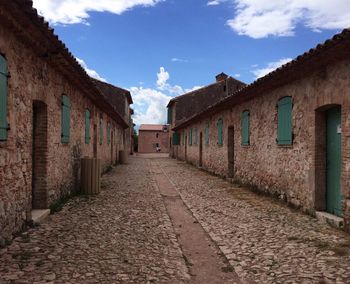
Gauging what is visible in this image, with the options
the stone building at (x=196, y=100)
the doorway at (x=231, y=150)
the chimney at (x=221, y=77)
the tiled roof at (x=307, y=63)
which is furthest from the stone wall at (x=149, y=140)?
the tiled roof at (x=307, y=63)

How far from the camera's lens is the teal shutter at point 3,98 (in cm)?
435

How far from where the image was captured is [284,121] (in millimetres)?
8164

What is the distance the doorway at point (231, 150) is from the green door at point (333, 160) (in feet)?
22.1

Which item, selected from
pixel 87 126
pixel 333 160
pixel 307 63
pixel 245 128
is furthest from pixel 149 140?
pixel 333 160

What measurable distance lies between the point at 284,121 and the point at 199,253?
4.71m

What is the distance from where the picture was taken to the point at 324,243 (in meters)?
4.77

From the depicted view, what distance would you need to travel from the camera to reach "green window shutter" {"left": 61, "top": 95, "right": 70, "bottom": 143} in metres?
7.81

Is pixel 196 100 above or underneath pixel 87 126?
above

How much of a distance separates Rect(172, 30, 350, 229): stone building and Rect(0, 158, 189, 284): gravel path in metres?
3.01

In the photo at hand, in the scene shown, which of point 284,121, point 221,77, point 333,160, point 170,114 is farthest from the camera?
point 170,114

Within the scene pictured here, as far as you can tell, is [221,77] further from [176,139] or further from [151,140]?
[151,140]

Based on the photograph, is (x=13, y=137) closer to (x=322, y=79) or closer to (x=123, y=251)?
(x=123, y=251)

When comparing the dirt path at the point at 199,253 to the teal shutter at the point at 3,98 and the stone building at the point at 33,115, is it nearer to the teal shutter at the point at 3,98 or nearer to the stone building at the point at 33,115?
the stone building at the point at 33,115

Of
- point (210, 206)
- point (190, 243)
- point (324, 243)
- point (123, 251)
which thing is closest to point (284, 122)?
point (210, 206)
